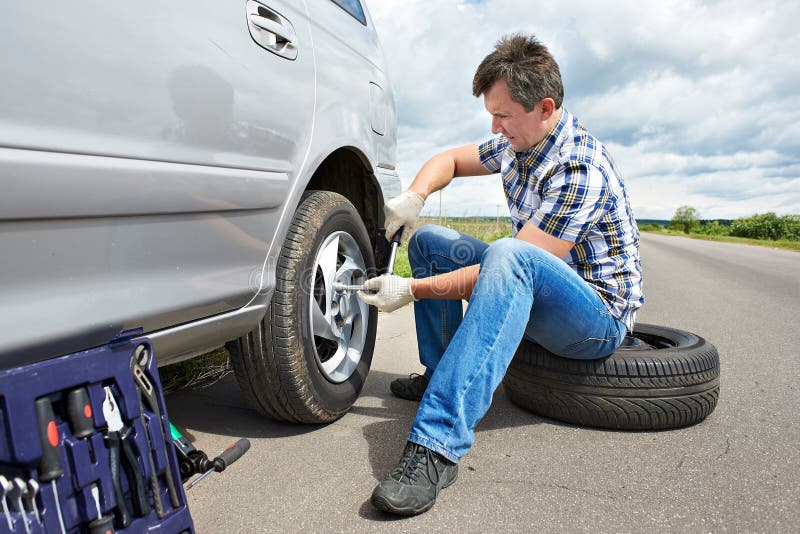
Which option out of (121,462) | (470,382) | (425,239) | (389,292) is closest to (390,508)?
(470,382)

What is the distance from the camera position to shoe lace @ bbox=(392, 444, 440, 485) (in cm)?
156

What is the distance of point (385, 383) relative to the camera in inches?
106

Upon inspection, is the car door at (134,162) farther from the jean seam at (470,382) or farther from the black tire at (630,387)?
the black tire at (630,387)

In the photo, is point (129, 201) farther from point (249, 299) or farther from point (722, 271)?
point (722, 271)

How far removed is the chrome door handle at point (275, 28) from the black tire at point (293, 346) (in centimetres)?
54

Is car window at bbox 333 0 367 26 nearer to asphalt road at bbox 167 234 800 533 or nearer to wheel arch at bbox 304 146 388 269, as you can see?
wheel arch at bbox 304 146 388 269

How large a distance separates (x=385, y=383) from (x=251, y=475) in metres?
1.05

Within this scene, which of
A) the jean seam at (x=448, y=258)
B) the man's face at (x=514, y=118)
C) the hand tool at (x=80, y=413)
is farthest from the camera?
the jean seam at (x=448, y=258)

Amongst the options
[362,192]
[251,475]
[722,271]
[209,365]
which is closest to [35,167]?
[251,475]

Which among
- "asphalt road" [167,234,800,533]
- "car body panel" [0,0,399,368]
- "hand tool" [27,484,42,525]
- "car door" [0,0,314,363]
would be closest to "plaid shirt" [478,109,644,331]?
"asphalt road" [167,234,800,533]

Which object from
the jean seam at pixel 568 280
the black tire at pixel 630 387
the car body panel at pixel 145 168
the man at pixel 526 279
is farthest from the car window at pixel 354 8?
the black tire at pixel 630 387

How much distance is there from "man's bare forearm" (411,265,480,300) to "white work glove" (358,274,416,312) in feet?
0.11

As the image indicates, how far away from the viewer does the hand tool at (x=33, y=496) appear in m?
0.94

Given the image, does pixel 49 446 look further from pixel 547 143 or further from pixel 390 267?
pixel 547 143
